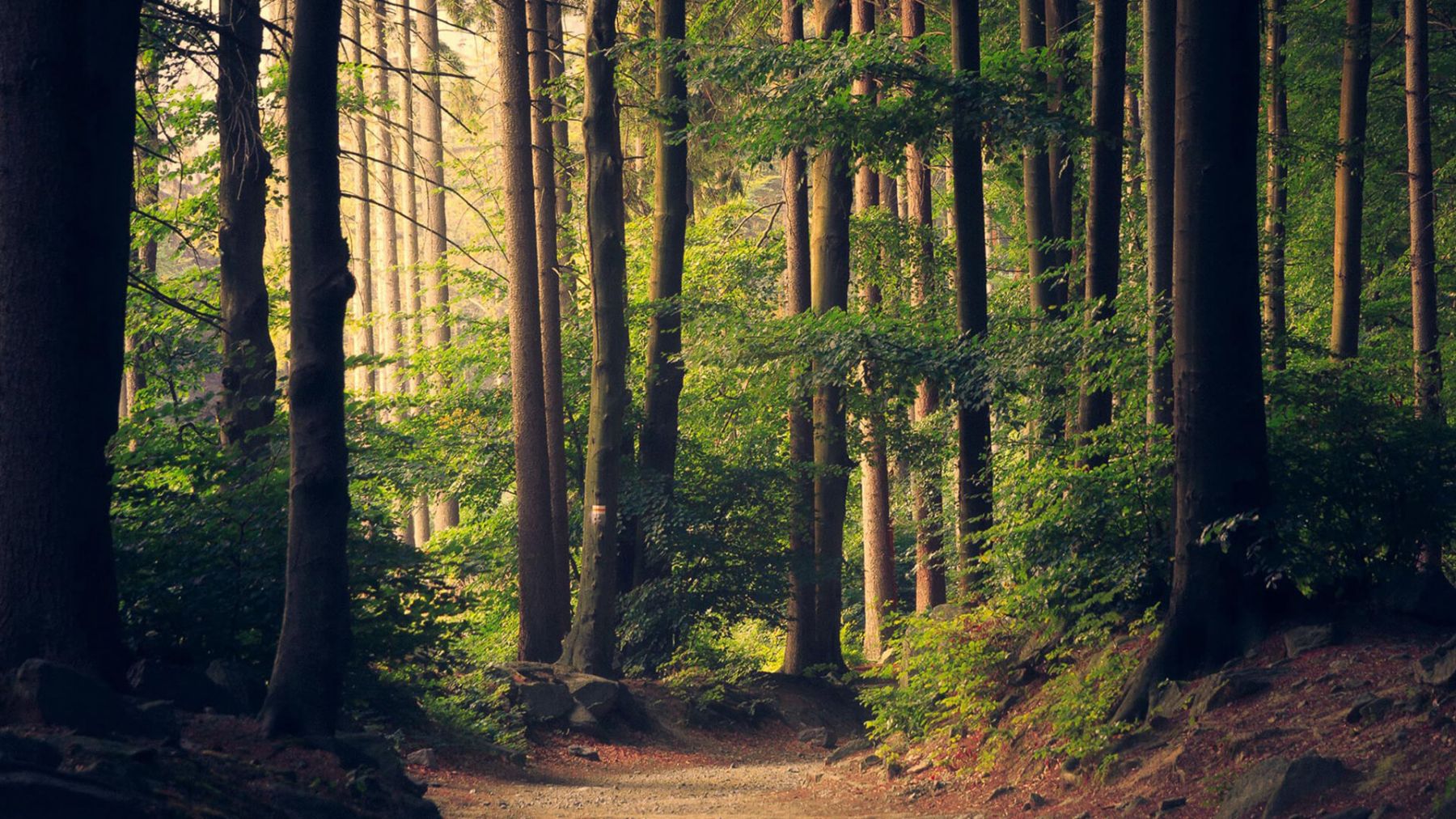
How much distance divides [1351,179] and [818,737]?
10.9 meters

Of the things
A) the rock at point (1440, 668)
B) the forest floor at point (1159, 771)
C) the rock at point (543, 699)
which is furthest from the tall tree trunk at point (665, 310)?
the rock at point (1440, 668)

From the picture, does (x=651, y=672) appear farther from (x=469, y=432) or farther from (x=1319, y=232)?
(x=1319, y=232)

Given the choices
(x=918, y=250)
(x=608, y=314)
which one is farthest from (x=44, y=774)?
(x=918, y=250)

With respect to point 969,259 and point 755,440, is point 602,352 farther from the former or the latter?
point 969,259

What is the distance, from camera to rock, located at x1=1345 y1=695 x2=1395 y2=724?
A: 22.6 feet

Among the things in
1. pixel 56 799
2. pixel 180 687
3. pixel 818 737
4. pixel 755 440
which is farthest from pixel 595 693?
pixel 56 799

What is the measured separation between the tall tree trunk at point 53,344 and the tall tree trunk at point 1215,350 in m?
6.95

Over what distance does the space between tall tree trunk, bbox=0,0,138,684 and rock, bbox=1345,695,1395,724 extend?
7.07 meters

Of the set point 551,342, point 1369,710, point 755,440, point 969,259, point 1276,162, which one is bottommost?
point 1369,710

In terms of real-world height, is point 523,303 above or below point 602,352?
above

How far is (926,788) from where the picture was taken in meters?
10.3

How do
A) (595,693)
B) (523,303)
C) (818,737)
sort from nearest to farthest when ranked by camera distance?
(595,693)
(818,737)
(523,303)

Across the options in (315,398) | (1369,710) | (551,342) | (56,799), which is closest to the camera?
(56,799)

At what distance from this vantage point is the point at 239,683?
25.2 feet
